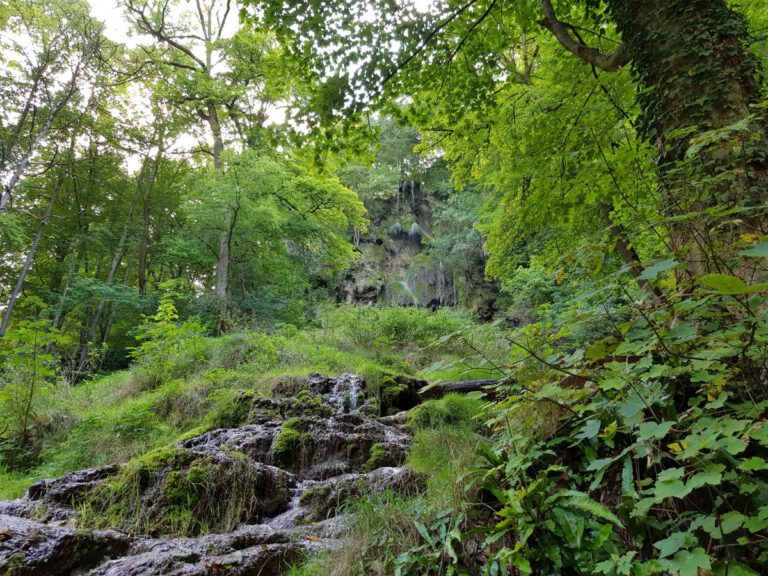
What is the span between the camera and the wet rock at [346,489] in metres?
3.26

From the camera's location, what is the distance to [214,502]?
3430 mm

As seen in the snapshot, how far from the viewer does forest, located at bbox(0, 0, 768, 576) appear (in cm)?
149

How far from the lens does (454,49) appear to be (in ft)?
13.3

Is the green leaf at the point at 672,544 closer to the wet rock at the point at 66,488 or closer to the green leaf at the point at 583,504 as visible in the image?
the green leaf at the point at 583,504

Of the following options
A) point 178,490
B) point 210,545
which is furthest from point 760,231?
point 178,490

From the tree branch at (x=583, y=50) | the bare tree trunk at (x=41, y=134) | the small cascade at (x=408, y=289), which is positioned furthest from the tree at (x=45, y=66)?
the small cascade at (x=408, y=289)

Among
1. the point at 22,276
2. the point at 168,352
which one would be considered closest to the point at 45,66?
the point at 22,276

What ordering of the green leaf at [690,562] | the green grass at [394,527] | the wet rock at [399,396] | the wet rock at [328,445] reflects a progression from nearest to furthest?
the green leaf at [690,562] → the green grass at [394,527] → the wet rock at [328,445] → the wet rock at [399,396]

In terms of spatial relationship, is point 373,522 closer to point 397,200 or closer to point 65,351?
point 65,351

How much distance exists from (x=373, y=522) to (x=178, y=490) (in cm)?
204

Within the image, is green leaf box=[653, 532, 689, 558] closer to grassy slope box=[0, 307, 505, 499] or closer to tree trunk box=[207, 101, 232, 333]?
grassy slope box=[0, 307, 505, 499]

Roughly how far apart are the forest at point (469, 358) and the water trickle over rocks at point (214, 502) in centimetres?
2

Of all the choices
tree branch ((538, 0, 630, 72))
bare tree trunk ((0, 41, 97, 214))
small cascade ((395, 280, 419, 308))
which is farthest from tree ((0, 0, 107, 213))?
small cascade ((395, 280, 419, 308))

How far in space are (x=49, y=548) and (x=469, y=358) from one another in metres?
4.29
